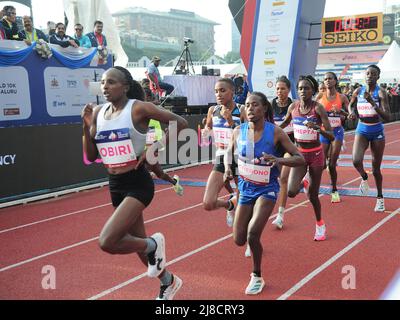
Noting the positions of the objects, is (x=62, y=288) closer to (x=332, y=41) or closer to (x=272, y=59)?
(x=272, y=59)

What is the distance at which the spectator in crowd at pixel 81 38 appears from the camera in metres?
13.4

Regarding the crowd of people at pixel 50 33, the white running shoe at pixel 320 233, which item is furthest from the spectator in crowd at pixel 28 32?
the white running shoe at pixel 320 233

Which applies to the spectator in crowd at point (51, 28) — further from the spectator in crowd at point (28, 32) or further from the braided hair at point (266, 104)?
the braided hair at point (266, 104)

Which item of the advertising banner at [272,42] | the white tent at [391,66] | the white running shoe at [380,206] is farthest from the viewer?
the white tent at [391,66]

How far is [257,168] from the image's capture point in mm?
4793

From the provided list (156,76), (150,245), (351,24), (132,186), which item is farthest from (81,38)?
(351,24)

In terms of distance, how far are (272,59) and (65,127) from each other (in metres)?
7.29

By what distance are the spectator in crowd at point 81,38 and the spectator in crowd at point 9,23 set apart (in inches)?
88.6

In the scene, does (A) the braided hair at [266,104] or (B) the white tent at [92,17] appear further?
(B) the white tent at [92,17]

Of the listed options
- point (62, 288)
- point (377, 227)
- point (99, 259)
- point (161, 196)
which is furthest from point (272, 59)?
point (62, 288)

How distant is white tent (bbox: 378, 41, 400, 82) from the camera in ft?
115

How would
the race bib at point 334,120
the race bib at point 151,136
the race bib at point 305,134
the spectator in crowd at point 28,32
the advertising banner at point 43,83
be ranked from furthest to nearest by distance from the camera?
the spectator in crowd at point 28,32 → the advertising banner at point 43,83 → the race bib at point 151,136 → the race bib at point 334,120 → the race bib at point 305,134

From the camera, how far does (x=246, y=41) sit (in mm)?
16812

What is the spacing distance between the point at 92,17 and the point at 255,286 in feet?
38.7
